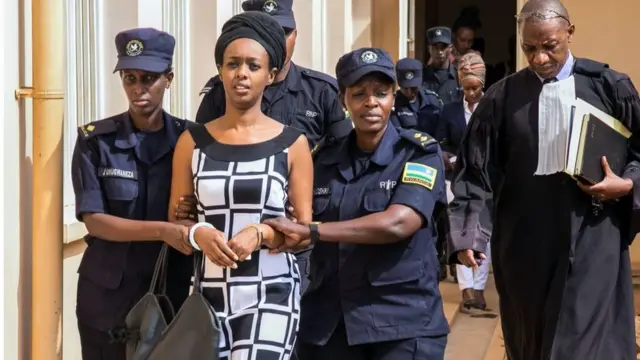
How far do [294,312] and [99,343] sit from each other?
81cm

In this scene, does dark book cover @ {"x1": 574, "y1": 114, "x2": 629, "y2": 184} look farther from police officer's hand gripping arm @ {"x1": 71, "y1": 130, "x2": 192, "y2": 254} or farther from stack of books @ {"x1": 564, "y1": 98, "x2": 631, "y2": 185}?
police officer's hand gripping arm @ {"x1": 71, "y1": 130, "x2": 192, "y2": 254}

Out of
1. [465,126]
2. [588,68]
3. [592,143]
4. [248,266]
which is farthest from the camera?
[465,126]

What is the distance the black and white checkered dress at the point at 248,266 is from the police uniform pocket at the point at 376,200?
1.40 feet

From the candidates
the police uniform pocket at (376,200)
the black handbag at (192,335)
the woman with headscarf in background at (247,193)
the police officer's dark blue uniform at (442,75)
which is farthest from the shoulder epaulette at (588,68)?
the police officer's dark blue uniform at (442,75)

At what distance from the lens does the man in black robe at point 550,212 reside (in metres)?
4.41

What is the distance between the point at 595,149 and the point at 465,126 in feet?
12.3

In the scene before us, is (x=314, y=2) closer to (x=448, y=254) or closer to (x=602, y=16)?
(x=602, y=16)

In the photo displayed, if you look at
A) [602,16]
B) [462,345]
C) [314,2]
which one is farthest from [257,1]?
[602,16]

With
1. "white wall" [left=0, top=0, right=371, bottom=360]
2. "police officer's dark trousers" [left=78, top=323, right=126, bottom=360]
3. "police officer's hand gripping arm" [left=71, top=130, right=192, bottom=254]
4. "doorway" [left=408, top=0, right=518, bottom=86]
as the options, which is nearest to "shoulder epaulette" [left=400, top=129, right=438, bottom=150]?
"police officer's hand gripping arm" [left=71, top=130, right=192, bottom=254]

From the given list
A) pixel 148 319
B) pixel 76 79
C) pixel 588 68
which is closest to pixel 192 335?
pixel 148 319

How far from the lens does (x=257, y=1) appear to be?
195 inches

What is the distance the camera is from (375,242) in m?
3.72

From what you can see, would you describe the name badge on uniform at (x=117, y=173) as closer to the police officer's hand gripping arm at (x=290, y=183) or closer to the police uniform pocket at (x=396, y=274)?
the police officer's hand gripping arm at (x=290, y=183)

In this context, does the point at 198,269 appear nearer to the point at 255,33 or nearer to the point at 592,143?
the point at 255,33
